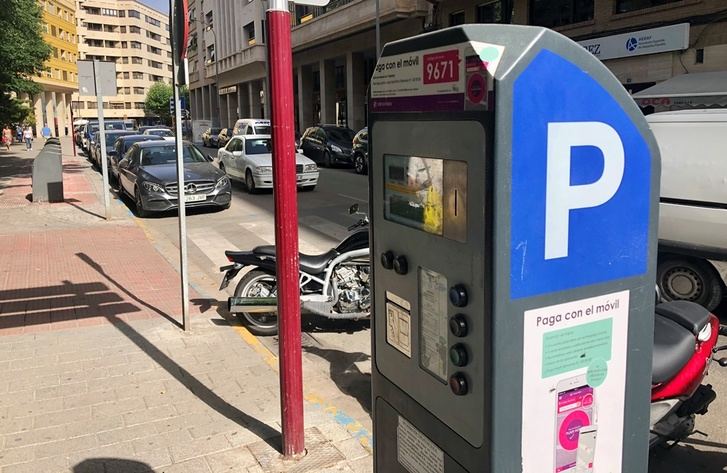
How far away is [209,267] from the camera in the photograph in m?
9.21

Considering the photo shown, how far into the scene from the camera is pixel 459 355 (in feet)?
6.37

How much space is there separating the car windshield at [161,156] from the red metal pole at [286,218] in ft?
37.8

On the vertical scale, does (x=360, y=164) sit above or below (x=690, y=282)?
above

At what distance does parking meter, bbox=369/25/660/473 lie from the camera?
1769 mm

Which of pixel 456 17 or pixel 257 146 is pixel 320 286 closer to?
pixel 257 146

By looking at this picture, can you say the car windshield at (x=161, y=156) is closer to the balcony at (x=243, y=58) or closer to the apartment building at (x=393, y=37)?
the apartment building at (x=393, y=37)

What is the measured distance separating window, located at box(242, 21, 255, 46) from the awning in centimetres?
4086

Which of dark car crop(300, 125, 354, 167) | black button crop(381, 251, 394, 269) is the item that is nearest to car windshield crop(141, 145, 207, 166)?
dark car crop(300, 125, 354, 167)

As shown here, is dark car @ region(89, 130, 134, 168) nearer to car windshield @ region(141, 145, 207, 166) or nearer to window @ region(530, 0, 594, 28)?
car windshield @ region(141, 145, 207, 166)

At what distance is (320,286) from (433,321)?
3.95m

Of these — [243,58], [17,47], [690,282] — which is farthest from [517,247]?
[243,58]

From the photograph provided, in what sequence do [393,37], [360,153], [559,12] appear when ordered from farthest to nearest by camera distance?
[393,37]
[559,12]
[360,153]

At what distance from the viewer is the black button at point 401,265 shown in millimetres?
2184

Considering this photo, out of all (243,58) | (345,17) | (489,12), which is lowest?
(489,12)
